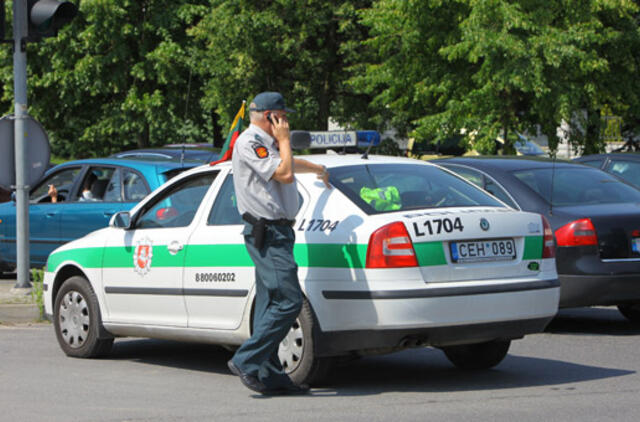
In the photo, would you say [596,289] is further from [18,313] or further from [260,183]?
[18,313]

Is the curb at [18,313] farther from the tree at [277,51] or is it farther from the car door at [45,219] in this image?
the tree at [277,51]

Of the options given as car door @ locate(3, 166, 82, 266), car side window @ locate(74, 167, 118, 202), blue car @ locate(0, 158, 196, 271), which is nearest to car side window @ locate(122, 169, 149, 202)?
blue car @ locate(0, 158, 196, 271)

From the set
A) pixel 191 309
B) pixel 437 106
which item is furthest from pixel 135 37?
pixel 191 309

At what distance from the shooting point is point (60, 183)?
45.0ft

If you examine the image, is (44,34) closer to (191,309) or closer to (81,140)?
(191,309)

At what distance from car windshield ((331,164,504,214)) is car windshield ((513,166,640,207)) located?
8.04 ft

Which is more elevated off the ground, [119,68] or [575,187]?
[119,68]

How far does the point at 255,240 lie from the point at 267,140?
23.6 inches

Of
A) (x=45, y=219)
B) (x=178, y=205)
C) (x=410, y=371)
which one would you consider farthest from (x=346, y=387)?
(x=45, y=219)

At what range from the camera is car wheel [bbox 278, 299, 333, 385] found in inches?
265

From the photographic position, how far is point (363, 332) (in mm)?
6617

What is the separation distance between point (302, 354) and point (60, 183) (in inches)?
300

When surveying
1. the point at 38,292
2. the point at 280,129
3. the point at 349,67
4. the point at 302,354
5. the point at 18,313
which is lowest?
the point at 18,313

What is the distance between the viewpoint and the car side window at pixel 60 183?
13443mm
